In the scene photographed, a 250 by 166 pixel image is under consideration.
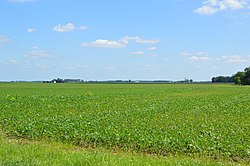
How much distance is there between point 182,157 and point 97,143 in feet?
10.9

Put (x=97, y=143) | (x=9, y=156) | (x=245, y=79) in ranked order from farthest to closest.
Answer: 1. (x=245, y=79)
2. (x=97, y=143)
3. (x=9, y=156)

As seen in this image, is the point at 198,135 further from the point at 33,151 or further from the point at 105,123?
the point at 33,151

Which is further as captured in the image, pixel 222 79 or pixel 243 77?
pixel 222 79

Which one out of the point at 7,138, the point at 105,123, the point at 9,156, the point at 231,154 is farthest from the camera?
the point at 105,123

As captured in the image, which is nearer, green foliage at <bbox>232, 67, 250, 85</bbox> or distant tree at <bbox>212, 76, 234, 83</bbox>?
green foliage at <bbox>232, 67, 250, 85</bbox>

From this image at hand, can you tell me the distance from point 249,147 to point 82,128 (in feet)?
21.7

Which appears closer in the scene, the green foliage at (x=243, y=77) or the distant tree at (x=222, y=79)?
the green foliage at (x=243, y=77)

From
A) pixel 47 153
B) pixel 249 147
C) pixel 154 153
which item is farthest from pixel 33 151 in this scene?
pixel 249 147

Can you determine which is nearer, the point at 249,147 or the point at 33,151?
the point at 33,151

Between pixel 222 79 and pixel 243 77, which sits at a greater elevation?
pixel 243 77

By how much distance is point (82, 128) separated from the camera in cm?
1409

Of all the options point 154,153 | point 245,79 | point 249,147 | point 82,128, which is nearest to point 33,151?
point 154,153

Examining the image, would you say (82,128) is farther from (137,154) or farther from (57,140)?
(137,154)

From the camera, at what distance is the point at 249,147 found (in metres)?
10.4
